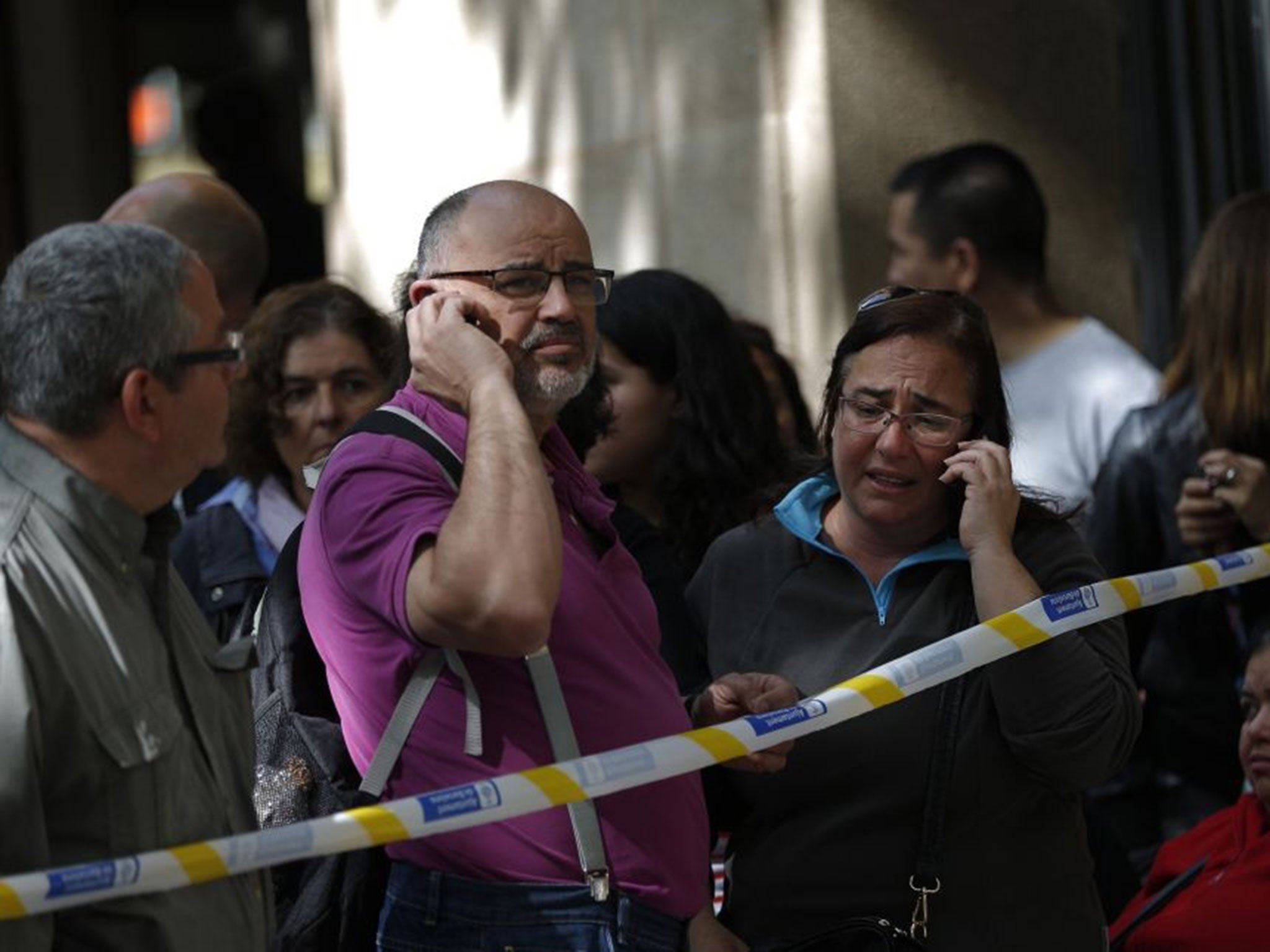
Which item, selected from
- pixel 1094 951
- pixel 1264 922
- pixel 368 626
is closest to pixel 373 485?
pixel 368 626

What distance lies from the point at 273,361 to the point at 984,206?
1.98 meters

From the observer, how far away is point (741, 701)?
3975mm

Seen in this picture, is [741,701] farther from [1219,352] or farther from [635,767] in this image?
[1219,352]

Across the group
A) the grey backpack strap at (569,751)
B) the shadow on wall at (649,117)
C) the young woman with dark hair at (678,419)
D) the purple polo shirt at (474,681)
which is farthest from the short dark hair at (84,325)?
the shadow on wall at (649,117)

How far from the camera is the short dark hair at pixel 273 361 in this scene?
5547 millimetres

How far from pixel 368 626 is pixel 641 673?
1.51 feet

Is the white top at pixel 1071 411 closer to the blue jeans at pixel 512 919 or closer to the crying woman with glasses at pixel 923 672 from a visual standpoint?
the crying woman with glasses at pixel 923 672

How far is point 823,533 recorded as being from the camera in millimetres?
4266

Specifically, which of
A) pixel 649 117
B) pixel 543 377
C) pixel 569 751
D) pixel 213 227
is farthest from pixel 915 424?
pixel 649 117

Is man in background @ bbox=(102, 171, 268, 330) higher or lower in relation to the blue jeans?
higher

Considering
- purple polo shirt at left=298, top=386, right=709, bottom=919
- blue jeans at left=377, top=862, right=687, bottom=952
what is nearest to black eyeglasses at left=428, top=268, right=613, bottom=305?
purple polo shirt at left=298, top=386, right=709, bottom=919

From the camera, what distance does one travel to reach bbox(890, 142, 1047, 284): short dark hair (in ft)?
20.2

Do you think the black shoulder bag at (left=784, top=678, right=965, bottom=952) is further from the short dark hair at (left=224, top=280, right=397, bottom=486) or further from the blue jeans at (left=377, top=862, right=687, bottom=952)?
the short dark hair at (left=224, top=280, right=397, bottom=486)

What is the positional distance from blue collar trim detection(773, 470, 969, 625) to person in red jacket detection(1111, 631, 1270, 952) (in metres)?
0.94
